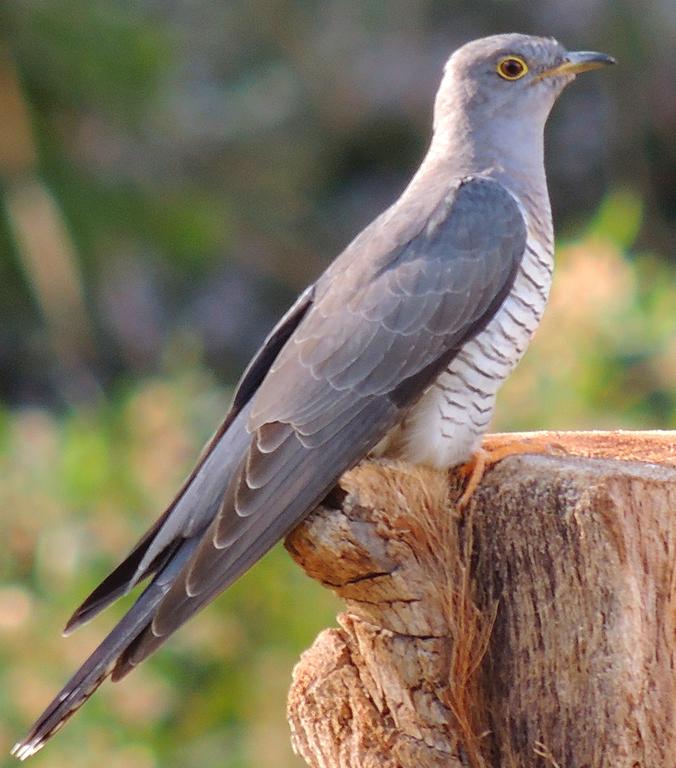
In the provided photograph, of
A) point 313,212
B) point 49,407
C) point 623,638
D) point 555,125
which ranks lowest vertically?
point 49,407

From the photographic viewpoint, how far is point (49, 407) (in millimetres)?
8953

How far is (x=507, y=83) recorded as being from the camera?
366cm

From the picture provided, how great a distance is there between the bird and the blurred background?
1.76m

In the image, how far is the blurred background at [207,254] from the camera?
5027 millimetres

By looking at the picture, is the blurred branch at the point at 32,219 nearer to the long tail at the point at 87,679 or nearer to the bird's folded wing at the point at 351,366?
Result: the bird's folded wing at the point at 351,366

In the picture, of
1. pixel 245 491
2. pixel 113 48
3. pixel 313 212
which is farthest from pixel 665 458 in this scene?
pixel 313 212

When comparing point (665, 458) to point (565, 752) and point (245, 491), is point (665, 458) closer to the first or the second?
point (565, 752)

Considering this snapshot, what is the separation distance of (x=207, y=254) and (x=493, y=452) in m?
4.85

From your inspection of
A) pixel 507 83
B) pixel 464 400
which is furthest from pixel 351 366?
pixel 507 83

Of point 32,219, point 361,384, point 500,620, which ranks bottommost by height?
point 32,219

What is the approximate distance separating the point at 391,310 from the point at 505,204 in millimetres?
414

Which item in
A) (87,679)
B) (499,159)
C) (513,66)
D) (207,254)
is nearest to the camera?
(87,679)

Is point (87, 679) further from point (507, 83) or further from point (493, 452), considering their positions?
point (507, 83)

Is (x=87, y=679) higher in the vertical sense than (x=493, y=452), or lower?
lower
